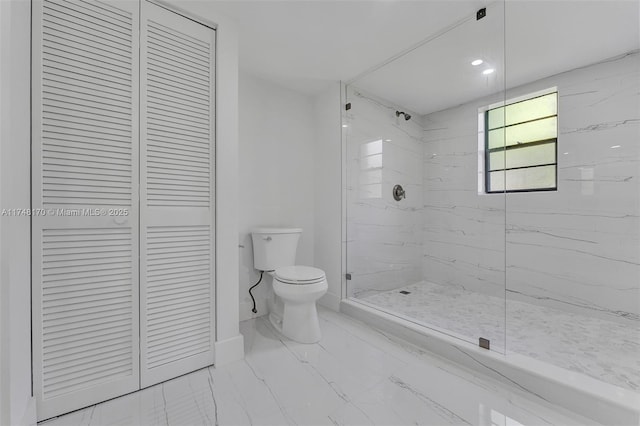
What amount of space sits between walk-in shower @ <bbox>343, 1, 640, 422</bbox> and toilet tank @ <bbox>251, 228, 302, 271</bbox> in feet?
2.09

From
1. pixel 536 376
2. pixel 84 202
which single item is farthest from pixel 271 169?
pixel 536 376

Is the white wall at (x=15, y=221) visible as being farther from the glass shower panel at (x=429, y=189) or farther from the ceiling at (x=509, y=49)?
the ceiling at (x=509, y=49)

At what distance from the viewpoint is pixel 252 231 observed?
7.67 ft

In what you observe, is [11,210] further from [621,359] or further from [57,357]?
[621,359]

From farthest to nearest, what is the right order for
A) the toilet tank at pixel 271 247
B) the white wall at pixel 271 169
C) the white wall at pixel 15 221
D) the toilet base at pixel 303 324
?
the white wall at pixel 271 169 → the toilet tank at pixel 271 247 → the toilet base at pixel 303 324 → the white wall at pixel 15 221

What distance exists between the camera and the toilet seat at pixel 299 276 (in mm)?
1902

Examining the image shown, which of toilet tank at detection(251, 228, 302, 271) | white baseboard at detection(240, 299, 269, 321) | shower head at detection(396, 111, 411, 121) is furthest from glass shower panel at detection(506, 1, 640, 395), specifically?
white baseboard at detection(240, 299, 269, 321)

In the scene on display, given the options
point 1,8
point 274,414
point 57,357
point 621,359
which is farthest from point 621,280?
point 1,8

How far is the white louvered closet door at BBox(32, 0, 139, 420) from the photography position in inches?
48.0

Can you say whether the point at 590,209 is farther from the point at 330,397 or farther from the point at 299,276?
the point at 330,397

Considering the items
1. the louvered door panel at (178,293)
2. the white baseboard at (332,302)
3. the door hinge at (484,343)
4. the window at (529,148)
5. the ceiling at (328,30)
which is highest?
the ceiling at (328,30)

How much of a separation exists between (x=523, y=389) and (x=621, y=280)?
64.7 inches

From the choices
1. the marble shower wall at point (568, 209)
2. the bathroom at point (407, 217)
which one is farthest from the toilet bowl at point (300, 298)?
the marble shower wall at point (568, 209)

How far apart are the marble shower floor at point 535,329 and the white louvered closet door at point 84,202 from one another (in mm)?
1890
